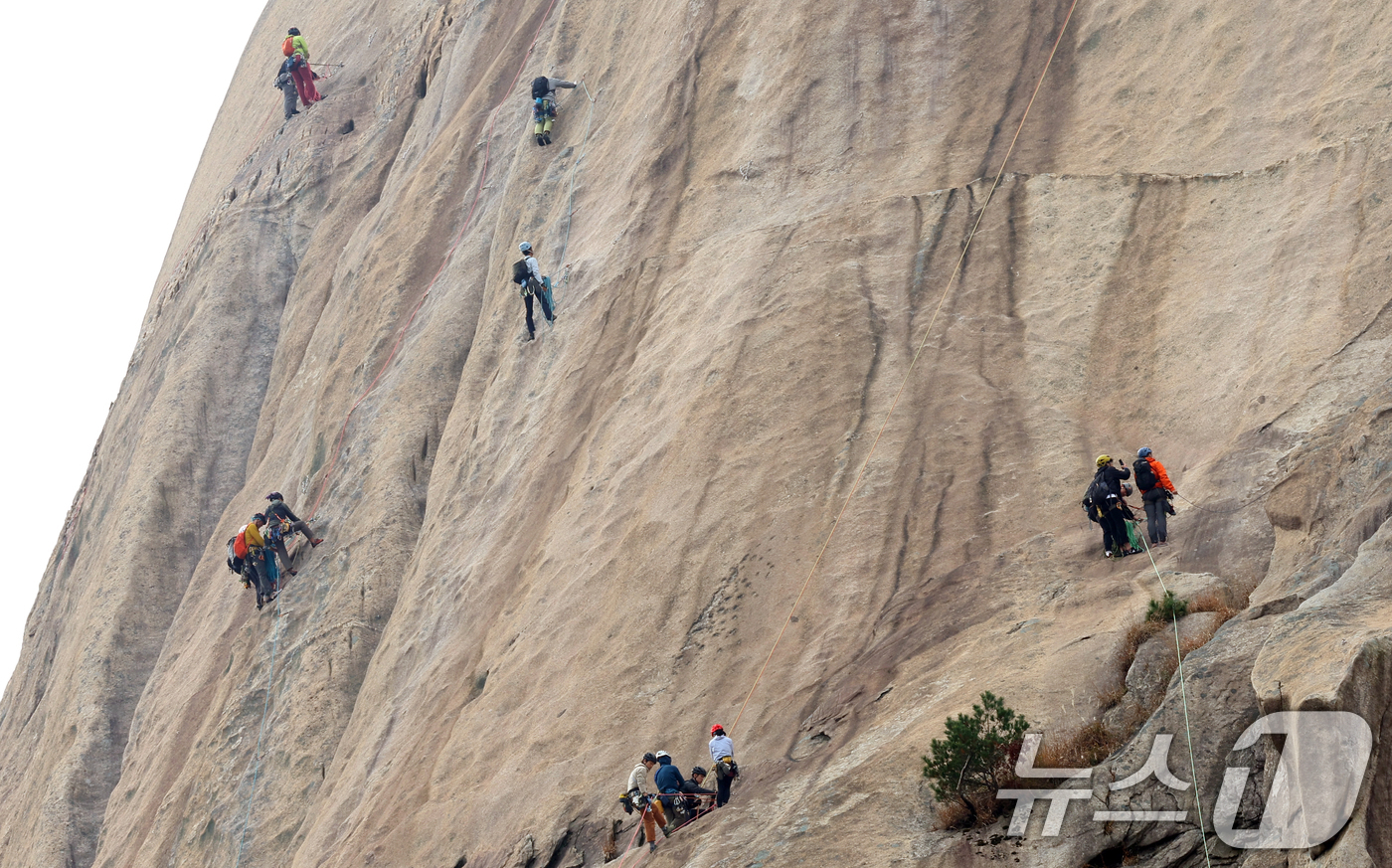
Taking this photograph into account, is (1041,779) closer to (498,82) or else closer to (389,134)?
(498,82)

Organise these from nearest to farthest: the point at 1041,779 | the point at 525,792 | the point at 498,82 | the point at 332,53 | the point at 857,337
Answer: the point at 1041,779
the point at 525,792
the point at 857,337
the point at 498,82
the point at 332,53

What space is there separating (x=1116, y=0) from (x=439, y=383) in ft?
42.5

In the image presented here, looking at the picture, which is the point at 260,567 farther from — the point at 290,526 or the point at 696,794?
the point at 696,794

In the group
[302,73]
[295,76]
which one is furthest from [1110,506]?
[295,76]

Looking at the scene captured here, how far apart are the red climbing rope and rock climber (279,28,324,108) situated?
34.7 ft

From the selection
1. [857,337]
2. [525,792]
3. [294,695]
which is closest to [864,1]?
[857,337]

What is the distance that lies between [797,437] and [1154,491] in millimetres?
4405

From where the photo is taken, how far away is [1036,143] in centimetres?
1747

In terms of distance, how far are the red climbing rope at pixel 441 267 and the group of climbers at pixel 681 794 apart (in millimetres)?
12951

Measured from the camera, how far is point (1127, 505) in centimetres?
1242

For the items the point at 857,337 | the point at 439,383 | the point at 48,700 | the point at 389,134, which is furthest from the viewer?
the point at 389,134

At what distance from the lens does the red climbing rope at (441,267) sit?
23.8 m

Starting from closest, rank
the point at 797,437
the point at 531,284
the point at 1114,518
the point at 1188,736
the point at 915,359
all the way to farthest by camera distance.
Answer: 1. the point at 1188,736
2. the point at 1114,518
3. the point at 797,437
4. the point at 915,359
5. the point at 531,284

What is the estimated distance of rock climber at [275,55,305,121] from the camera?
35219mm
